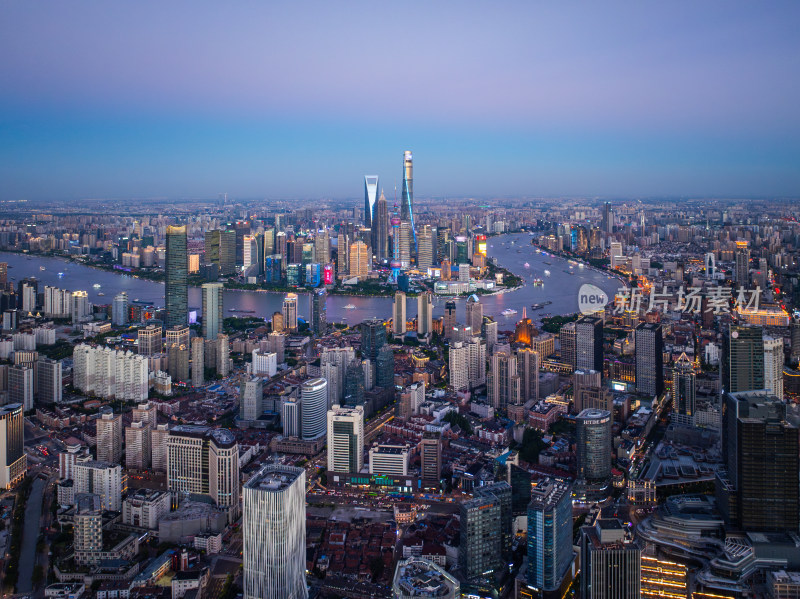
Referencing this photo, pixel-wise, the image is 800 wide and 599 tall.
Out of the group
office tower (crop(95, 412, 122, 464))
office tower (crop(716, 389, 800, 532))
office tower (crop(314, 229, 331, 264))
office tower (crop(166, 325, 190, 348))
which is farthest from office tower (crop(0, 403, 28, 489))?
office tower (crop(314, 229, 331, 264))

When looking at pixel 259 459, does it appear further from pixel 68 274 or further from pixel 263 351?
pixel 68 274

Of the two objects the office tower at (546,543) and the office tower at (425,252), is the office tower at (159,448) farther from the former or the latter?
the office tower at (425,252)

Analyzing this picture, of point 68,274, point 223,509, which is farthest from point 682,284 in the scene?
point 68,274

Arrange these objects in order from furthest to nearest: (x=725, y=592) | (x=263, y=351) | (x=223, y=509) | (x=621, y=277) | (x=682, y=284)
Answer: (x=621, y=277) → (x=682, y=284) → (x=263, y=351) → (x=223, y=509) → (x=725, y=592)

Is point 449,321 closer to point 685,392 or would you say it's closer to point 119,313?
point 685,392

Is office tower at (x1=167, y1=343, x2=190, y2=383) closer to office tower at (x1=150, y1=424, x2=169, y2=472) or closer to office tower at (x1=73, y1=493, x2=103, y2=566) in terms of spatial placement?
office tower at (x1=150, y1=424, x2=169, y2=472)

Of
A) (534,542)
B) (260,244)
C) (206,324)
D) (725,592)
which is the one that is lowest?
(725,592)

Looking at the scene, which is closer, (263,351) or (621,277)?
(263,351)
